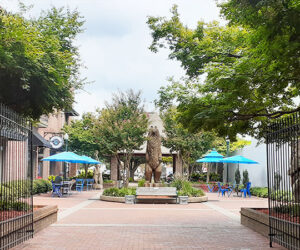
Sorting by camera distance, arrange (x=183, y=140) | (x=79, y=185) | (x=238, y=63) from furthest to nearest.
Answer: (x=183, y=140)
(x=79, y=185)
(x=238, y=63)

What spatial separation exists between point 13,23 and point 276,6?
24.1 ft

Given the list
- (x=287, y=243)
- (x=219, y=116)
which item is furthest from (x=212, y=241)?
(x=219, y=116)

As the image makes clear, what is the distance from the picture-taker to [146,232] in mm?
11680

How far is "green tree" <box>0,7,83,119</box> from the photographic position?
1186cm

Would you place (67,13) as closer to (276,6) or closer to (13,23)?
(13,23)

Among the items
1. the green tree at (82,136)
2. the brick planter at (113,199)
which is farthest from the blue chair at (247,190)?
the green tree at (82,136)

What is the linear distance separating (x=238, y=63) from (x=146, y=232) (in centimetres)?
533

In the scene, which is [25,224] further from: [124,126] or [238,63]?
[124,126]

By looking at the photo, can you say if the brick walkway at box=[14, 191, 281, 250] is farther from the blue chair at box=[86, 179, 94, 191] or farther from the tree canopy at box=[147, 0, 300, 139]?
the blue chair at box=[86, 179, 94, 191]

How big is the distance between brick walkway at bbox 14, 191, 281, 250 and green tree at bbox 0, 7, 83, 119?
431 cm

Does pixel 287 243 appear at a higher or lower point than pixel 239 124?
lower

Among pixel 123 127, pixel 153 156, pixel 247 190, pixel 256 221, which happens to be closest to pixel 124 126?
pixel 123 127

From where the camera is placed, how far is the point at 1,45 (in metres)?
11.8

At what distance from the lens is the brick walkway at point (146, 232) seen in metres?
9.75
